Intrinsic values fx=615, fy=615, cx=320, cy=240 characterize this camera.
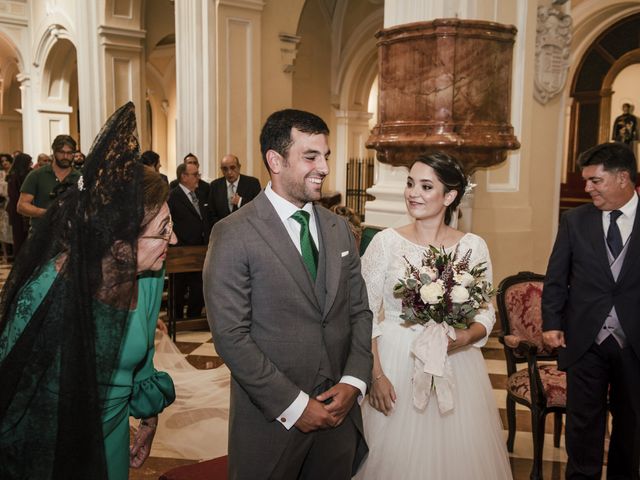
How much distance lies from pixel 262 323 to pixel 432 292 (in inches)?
27.5

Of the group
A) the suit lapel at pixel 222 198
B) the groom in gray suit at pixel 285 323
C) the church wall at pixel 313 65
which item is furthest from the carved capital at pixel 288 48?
the groom in gray suit at pixel 285 323

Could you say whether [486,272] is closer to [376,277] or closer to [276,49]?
[376,277]

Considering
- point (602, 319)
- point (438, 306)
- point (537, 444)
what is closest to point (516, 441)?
point (537, 444)

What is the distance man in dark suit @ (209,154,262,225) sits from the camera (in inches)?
257

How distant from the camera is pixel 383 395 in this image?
247cm

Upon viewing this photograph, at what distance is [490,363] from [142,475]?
115 inches

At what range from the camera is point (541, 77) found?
550 cm

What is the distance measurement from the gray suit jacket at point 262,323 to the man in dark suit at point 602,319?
141cm

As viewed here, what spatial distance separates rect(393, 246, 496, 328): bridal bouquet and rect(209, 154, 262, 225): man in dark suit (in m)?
4.23

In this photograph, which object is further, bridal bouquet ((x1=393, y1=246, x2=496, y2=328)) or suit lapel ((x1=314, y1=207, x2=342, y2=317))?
bridal bouquet ((x1=393, y1=246, x2=496, y2=328))

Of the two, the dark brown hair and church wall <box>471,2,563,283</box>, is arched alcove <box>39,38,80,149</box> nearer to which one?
church wall <box>471,2,563,283</box>

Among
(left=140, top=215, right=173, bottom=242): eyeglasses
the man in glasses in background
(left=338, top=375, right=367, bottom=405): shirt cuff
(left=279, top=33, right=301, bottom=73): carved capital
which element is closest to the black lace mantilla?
(left=140, top=215, right=173, bottom=242): eyeglasses

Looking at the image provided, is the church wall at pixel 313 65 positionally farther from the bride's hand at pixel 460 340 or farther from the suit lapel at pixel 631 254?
the bride's hand at pixel 460 340

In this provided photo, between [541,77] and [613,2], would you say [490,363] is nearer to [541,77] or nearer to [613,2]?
[541,77]
